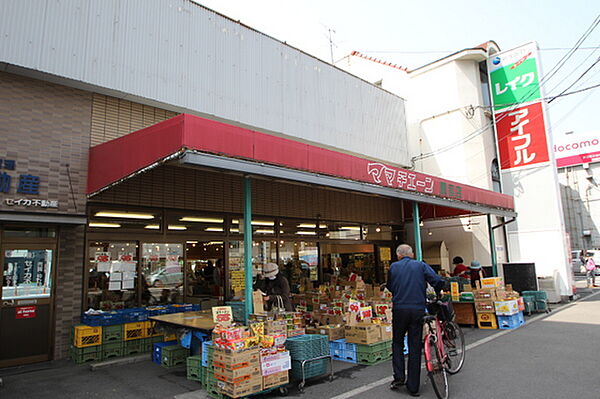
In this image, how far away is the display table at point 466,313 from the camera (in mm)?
10266

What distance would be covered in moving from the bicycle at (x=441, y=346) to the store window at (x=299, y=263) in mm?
6007

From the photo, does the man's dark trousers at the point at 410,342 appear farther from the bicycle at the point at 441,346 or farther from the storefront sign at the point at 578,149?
the storefront sign at the point at 578,149

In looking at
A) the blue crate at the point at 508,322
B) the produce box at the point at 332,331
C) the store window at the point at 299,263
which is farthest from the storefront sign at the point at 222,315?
the blue crate at the point at 508,322

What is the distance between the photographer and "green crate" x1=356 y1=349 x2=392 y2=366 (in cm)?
699

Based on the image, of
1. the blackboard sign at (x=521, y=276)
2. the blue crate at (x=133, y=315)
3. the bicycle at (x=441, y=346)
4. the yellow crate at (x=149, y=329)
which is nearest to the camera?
the bicycle at (x=441, y=346)

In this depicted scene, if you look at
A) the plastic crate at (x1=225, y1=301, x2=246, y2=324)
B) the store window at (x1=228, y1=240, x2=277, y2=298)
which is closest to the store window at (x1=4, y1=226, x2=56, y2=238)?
the plastic crate at (x1=225, y1=301, x2=246, y2=324)

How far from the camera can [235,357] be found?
16.7 feet

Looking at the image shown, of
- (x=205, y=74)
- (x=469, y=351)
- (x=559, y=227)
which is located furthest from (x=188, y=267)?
(x=559, y=227)

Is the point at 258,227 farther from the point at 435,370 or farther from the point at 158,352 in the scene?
the point at 435,370

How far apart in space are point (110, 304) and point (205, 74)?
5919 millimetres

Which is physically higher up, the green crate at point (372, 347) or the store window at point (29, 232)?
the store window at point (29, 232)

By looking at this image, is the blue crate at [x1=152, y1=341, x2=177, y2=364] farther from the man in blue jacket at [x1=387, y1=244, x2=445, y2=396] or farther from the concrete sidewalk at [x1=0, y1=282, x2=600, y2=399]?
the man in blue jacket at [x1=387, y1=244, x2=445, y2=396]

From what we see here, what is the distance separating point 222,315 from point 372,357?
2.84 meters

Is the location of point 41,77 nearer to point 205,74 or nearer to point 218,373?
point 205,74
